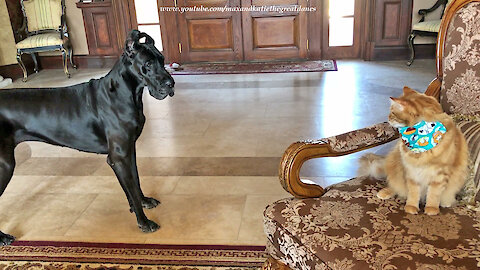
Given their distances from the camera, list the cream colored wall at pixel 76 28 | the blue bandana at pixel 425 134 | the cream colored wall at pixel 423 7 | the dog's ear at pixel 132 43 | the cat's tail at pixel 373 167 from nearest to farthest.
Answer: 1. the blue bandana at pixel 425 134
2. the cat's tail at pixel 373 167
3. the dog's ear at pixel 132 43
4. the cream colored wall at pixel 423 7
5. the cream colored wall at pixel 76 28

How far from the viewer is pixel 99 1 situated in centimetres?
620

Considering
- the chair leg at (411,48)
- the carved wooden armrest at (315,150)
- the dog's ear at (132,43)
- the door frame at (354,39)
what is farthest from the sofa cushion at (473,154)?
the door frame at (354,39)

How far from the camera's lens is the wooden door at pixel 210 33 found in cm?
614

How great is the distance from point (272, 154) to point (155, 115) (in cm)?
150

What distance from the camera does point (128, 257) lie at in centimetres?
205

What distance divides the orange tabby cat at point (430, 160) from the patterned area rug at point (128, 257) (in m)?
0.81

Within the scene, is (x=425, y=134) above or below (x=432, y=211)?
above

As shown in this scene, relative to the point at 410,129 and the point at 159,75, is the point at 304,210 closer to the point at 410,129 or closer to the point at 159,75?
the point at 410,129

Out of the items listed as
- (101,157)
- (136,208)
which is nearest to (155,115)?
(101,157)

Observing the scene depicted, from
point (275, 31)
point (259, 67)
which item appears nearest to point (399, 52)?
point (275, 31)

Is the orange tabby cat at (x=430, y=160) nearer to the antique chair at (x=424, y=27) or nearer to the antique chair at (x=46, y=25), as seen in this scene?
the antique chair at (x=424, y=27)

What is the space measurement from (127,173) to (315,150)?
1.02 m

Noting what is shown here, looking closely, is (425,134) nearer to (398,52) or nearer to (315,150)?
(315,150)

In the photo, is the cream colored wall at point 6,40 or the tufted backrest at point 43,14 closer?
the cream colored wall at point 6,40
